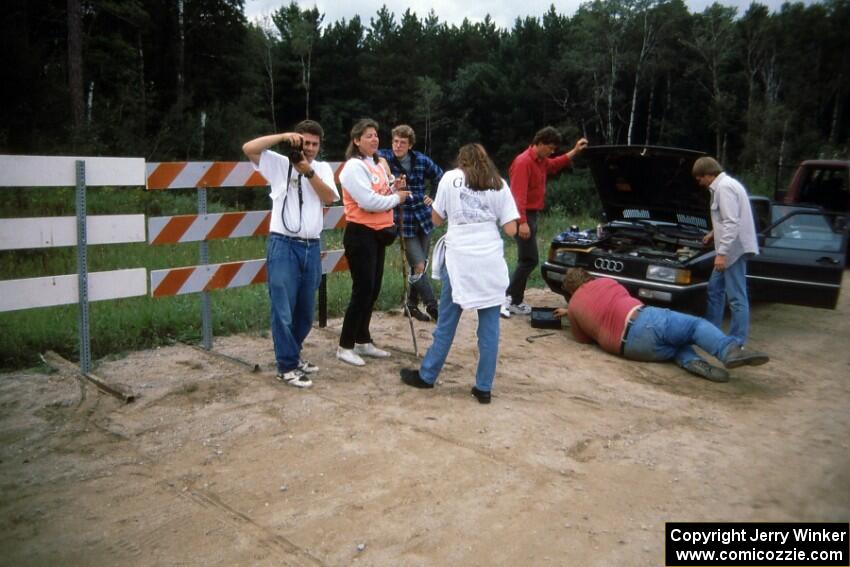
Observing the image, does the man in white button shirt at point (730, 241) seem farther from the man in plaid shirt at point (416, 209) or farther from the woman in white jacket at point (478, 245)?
the man in plaid shirt at point (416, 209)

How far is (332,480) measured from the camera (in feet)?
13.4

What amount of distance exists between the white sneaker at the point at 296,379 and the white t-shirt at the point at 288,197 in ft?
3.60

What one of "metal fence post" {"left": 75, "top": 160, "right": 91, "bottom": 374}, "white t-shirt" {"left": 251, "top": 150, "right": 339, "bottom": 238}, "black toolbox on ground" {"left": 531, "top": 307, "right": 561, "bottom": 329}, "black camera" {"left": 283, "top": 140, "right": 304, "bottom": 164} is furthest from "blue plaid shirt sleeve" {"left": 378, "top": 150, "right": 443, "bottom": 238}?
"metal fence post" {"left": 75, "top": 160, "right": 91, "bottom": 374}

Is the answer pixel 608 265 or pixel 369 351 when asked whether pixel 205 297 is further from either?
pixel 608 265

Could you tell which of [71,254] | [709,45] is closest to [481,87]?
[709,45]

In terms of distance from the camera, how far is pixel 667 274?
754cm

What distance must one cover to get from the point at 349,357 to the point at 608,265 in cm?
325

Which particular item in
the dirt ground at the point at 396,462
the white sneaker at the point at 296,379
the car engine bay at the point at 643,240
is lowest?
the dirt ground at the point at 396,462

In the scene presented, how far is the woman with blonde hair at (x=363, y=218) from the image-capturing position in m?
5.86

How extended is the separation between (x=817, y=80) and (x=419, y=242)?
4303cm

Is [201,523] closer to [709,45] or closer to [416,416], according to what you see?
[416,416]

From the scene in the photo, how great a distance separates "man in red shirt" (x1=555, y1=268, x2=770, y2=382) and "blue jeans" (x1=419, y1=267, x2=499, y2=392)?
73.4 inches

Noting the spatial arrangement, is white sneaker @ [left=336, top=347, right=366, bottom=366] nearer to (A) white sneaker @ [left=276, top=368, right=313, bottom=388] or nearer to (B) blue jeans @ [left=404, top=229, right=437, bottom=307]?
(A) white sneaker @ [left=276, top=368, right=313, bottom=388]

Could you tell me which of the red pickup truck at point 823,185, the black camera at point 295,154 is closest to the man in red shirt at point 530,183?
the black camera at point 295,154
